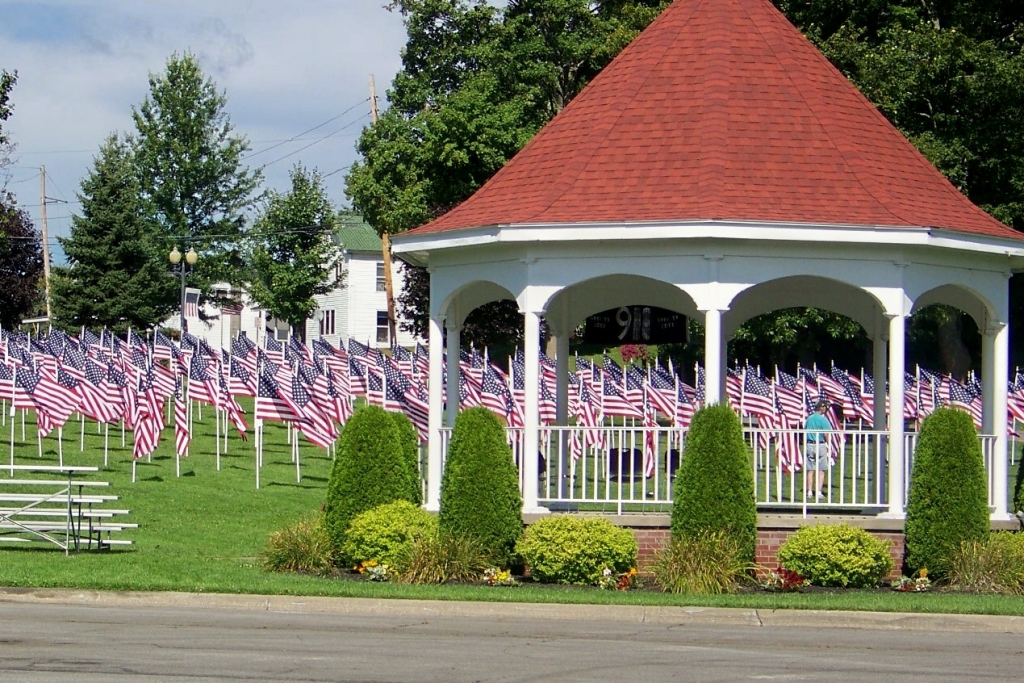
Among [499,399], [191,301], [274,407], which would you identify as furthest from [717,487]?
[191,301]

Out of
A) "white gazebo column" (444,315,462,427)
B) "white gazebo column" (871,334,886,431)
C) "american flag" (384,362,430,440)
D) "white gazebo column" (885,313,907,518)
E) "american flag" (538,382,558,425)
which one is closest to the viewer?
"white gazebo column" (885,313,907,518)

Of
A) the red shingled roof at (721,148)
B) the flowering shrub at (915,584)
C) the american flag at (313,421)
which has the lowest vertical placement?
the flowering shrub at (915,584)

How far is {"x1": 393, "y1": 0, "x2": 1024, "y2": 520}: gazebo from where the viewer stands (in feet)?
54.5

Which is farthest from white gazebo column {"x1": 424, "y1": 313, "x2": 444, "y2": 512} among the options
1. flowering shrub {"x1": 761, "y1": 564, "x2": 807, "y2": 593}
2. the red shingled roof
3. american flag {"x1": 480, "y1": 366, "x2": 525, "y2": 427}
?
american flag {"x1": 480, "y1": 366, "x2": 525, "y2": 427}

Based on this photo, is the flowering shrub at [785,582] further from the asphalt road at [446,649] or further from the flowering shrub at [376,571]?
the flowering shrub at [376,571]

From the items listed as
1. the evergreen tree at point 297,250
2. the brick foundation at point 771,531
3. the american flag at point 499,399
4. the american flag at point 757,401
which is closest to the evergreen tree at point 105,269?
the evergreen tree at point 297,250

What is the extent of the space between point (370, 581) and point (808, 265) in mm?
5859

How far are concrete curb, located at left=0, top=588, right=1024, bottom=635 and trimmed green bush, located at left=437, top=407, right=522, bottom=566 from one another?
1.67 meters

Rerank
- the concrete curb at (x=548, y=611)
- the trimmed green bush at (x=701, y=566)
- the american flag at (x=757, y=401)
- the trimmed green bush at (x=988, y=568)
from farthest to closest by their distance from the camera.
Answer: the american flag at (x=757, y=401) < the trimmed green bush at (x=988, y=568) < the trimmed green bush at (x=701, y=566) < the concrete curb at (x=548, y=611)

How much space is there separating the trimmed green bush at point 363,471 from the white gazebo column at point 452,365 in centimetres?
182

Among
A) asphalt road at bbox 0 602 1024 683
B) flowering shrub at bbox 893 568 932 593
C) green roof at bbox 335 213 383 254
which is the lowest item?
asphalt road at bbox 0 602 1024 683

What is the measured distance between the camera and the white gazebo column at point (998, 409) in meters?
17.5

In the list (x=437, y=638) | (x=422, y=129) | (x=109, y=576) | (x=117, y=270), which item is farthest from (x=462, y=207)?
(x=117, y=270)

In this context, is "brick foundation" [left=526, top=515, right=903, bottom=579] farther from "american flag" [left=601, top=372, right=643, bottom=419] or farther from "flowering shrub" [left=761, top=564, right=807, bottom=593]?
"american flag" [left=601, top=372, right=643, bottom=419]
